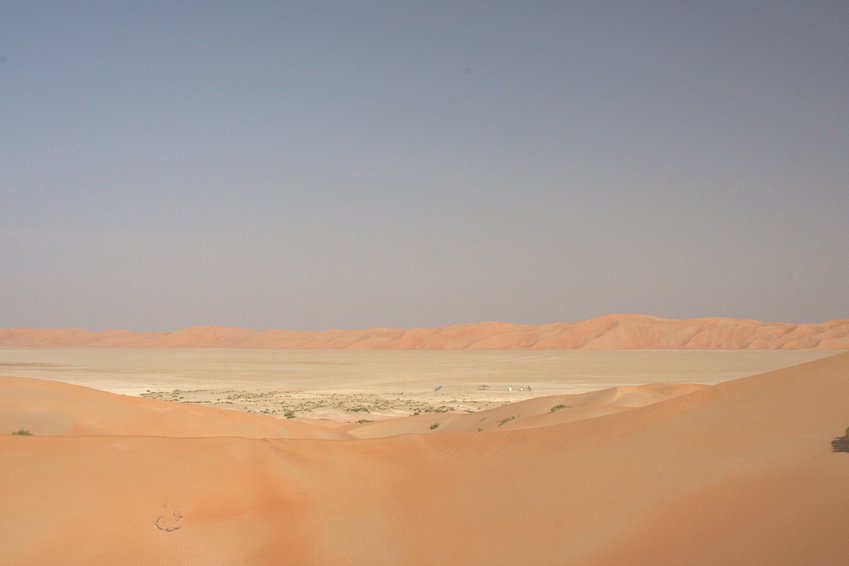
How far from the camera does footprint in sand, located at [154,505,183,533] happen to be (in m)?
9.45

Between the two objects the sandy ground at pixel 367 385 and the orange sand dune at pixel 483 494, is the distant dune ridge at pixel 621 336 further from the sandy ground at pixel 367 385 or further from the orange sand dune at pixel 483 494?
Result: the orange sand dune at pixel 483 494

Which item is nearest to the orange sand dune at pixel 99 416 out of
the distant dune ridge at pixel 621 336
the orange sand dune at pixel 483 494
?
the orange sand dune at pixel 483 494

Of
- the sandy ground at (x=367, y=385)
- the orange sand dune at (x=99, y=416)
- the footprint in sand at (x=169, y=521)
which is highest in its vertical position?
the orange sand dune at (x=99, y=416)

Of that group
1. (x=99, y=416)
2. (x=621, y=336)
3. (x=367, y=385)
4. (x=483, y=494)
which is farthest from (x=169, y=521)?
(x=621, y=336)

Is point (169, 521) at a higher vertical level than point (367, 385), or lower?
higher

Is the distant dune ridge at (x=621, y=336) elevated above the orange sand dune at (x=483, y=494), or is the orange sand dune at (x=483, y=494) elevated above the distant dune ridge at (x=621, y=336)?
the distant dune ridge at (x=621, y=336)

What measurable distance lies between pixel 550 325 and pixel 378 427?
16804cm

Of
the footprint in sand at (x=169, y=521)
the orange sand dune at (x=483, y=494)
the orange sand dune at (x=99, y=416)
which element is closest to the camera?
the orange sand dune at (x=483, y=494)

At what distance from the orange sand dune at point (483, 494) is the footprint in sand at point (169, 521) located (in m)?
0.03

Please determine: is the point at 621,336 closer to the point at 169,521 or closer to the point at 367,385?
the point at 367,385

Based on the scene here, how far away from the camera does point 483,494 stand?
35.2ft

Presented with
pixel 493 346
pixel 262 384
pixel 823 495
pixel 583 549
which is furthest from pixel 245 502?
pixel 493 346

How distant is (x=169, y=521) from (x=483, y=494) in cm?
421

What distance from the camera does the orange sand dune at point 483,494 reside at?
8.42 meters
